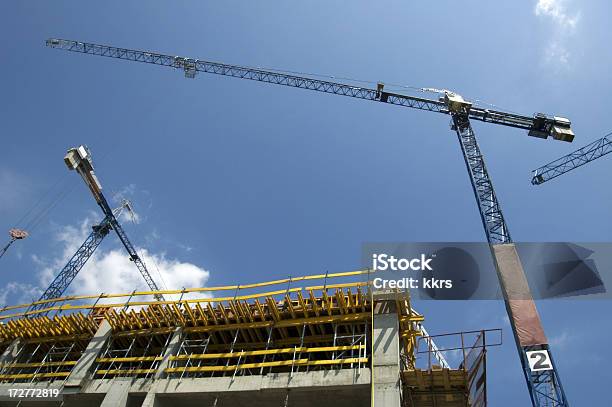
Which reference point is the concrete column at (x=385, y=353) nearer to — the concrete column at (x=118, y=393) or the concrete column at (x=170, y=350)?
the concrete column at (x=170, y=350)

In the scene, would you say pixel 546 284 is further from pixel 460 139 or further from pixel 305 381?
pixel 460 139

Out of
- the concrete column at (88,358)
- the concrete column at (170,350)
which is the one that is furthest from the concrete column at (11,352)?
the concrete column at (170,350)

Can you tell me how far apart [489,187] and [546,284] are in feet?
40.6

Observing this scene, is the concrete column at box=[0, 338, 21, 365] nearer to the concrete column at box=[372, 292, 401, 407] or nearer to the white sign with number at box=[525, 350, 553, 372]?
the concrete column at box=[372, 292, 401, 407]

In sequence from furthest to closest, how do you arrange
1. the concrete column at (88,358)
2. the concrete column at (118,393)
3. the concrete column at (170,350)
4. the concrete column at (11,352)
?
the concrete column at (11,352) < the concrete column at (88,358) < the concrete column at (170,350) < the concrete column at (118,393)

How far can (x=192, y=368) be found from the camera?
19828mm

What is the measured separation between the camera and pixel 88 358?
866 inches

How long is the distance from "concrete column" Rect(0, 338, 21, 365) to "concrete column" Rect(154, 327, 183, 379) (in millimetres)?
9811

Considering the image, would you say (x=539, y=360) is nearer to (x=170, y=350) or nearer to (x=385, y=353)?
(x=385, y=353)

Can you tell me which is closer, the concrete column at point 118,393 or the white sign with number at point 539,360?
the concrete column at point 118,393

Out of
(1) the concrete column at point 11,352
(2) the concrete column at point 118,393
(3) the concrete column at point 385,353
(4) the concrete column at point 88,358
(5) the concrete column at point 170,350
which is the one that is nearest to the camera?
(3) the concrete column at point 385,353

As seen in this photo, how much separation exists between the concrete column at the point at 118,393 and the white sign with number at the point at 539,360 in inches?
768

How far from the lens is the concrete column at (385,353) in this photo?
16.5 m

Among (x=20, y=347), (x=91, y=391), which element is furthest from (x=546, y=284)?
(x=20, y=347)
